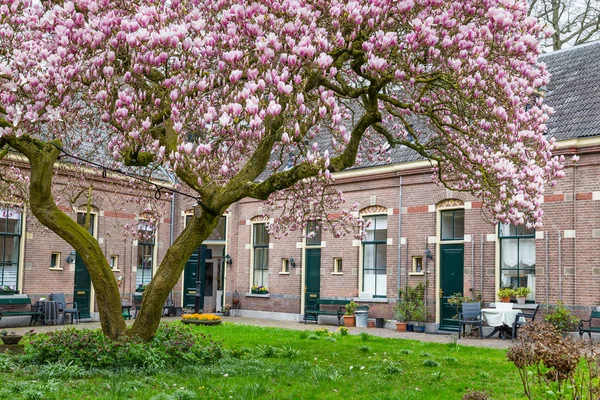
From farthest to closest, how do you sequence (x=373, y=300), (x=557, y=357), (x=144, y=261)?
(x=144, y=261) < (x=373, y=300) < (x=557, y=357)

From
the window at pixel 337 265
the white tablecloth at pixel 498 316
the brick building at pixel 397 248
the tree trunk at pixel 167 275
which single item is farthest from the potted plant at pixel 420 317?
the tree trunk at pixel 167 275

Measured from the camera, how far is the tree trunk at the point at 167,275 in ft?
31.9

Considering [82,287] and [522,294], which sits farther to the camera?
[82,287]

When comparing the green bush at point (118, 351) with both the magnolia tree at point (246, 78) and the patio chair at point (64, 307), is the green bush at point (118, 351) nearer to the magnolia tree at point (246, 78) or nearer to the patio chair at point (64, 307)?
the magnolia tree at point (246, 78)

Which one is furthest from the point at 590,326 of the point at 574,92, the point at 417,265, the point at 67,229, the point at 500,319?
the point at 67,229

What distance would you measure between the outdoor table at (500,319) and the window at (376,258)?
4.18 m

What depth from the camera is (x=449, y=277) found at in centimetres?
1861

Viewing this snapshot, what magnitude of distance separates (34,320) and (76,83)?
44.0 feet

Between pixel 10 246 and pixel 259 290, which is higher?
pixel 10 246

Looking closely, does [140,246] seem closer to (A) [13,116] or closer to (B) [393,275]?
(B) [393,275]

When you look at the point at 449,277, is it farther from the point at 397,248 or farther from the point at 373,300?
the point at 373,300

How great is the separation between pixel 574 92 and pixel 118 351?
1351 cm

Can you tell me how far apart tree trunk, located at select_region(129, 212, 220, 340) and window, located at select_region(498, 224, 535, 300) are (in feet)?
30.9

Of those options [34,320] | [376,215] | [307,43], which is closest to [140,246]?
[34,320]
